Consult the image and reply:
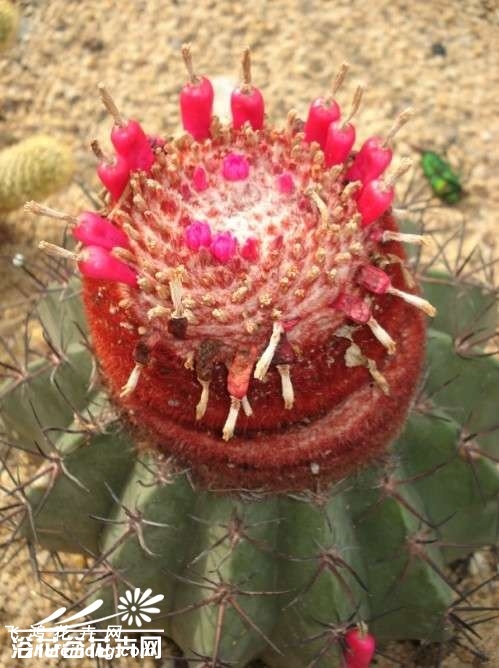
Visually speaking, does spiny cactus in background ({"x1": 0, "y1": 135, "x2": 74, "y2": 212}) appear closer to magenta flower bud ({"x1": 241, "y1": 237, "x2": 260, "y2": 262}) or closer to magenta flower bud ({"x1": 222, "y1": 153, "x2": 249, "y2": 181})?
magenta flower bud ({"x1": 222, "y1": 153, "x2": 249, "y2": 181})

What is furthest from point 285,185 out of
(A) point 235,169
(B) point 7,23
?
(B) point 7,23

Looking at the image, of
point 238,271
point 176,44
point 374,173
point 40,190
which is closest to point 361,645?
point 238,271

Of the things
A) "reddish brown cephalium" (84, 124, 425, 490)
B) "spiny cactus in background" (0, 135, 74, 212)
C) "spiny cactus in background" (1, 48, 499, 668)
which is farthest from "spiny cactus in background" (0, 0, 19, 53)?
"reddish brown cephalium" (84, 124, 425, 490)

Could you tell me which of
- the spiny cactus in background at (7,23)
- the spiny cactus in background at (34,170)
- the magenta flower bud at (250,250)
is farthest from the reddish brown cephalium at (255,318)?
the spiny cactus in background at (7,23)

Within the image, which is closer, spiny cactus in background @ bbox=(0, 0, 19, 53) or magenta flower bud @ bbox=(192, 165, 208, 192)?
magenta flower bud @ bbox=(192, 165, 208, 192)

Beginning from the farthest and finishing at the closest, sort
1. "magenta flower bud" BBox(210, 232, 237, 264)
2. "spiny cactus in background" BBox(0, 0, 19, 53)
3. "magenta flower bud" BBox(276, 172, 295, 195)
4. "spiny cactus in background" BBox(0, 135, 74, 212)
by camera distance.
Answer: "spiny cactus in background" BBox(0, 0, 19, 53) < "spiny cactus in background" BBox(0, 135, 74, 212) < "magenta flower bud" BBox(276, 172, 295, 195) < "magenta flower bud" BBox(210, 232, 237, 264)

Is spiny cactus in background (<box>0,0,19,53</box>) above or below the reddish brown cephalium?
above

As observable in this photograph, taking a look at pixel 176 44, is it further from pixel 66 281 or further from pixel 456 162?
pixel 66 281
